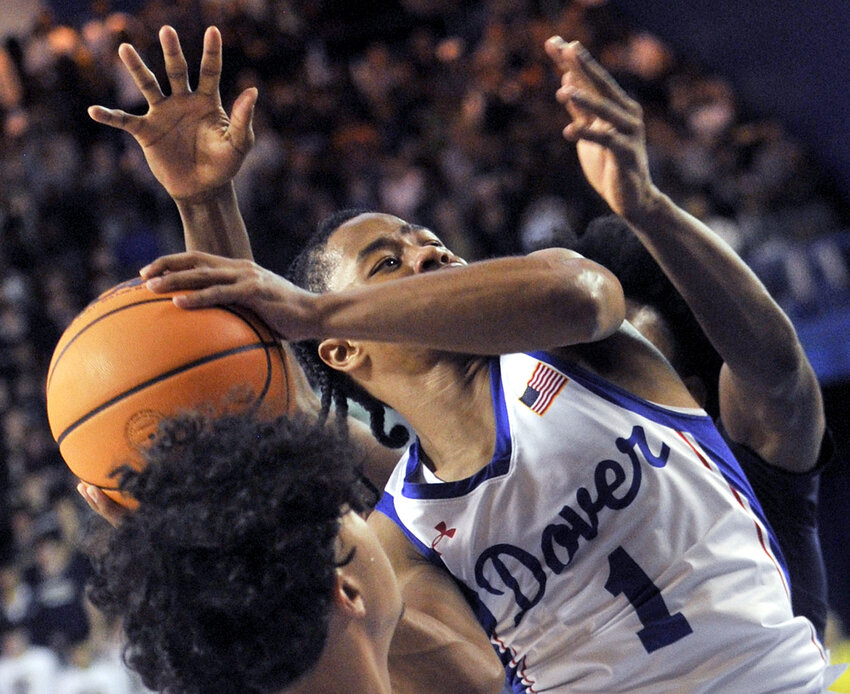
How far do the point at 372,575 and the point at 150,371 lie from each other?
2.02 feet

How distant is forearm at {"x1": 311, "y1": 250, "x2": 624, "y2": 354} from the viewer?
195cm

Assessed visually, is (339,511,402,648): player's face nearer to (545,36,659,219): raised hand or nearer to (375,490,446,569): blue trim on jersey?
(375,490,446,569): blue trim on jersey

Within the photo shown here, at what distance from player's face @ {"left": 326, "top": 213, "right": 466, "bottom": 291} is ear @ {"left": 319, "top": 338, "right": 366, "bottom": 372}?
147 mm

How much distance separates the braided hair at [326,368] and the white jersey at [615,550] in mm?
540

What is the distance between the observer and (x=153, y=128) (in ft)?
8.43

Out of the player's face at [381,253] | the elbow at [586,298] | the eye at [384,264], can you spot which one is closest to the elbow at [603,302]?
the elbow at [586,298]

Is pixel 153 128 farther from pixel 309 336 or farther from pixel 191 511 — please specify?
→ pixel 191 511

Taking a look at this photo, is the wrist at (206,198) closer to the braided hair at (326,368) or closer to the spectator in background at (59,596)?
the braided hair at (326,368)

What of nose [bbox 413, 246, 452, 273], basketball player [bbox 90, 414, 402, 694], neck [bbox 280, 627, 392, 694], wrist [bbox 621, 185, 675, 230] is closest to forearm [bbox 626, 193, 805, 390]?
wrist [bbox 621, 185, 675, 230]

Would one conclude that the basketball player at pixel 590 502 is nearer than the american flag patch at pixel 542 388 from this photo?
Yes

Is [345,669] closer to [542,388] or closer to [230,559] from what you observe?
[230,559]

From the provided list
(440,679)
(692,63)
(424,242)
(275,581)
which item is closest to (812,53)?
(692,63)

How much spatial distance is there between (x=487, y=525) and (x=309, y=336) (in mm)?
738

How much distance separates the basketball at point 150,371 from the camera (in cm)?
209
